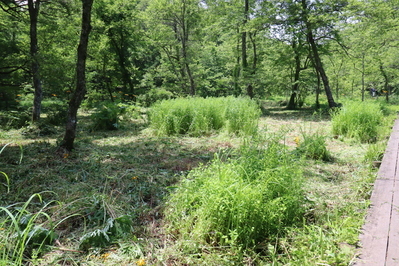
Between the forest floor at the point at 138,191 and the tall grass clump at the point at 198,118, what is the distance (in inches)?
23.8

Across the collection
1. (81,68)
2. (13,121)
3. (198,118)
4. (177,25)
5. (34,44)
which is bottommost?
(13,121)

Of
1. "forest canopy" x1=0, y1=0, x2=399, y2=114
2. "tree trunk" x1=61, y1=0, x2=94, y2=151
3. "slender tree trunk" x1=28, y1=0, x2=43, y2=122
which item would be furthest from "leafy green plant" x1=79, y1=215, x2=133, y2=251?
"slender tree trunk" x1=28, y1=0, x2=43, y2=122

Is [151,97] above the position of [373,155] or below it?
above

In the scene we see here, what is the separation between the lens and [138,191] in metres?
2.73

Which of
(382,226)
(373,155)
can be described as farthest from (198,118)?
(382,226)

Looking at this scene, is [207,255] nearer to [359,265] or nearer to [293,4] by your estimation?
[359,265]

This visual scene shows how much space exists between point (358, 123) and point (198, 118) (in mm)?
3218

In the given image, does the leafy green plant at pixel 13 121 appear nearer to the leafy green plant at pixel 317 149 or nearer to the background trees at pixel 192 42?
the background trees at pixel 192 42

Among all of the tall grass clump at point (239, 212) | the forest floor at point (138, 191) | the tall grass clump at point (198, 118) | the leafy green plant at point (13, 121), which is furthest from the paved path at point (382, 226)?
the leafy green plant at point (13, 121)

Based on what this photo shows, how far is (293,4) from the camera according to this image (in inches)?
341

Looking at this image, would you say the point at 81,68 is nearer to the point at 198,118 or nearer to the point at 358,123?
the point at 198,118

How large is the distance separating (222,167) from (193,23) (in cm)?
1380

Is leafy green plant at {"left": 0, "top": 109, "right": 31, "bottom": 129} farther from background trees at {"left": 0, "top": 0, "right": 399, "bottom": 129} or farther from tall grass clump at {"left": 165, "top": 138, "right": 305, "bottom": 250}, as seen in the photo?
tall grass clump at {"left": 165, "top": 138, "right": 305, "bottom": 250}

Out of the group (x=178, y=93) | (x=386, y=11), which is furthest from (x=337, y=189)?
(x=178, y=93)
